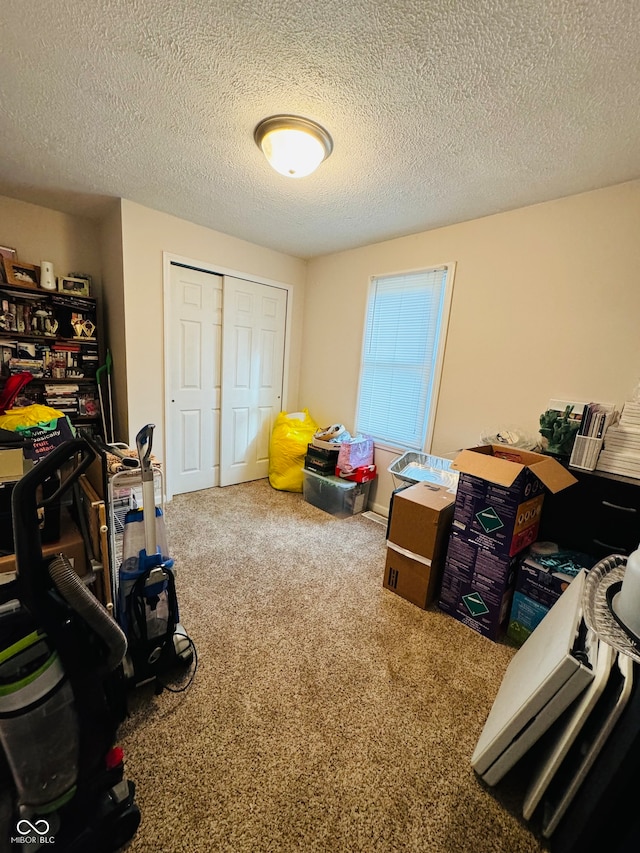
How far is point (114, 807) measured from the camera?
93cm

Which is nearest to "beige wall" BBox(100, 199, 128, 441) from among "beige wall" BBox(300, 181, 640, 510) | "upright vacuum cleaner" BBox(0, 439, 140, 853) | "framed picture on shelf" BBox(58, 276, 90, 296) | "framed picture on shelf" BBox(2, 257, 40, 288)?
"framed picture on shelf" BBox(58, 276, 90, 296)

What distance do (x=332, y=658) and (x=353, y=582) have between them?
614 millimetres

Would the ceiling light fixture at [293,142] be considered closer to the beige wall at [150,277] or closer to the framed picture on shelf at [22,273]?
the beige wall at [150,277]

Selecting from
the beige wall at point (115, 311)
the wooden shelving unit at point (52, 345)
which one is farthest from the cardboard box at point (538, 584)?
the wooden shelving unit at point (52, 345)

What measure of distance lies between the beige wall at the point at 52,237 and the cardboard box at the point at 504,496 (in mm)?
3656

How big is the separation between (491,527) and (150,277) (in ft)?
10.3

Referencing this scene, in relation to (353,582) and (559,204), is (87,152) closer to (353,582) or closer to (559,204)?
(559,204)

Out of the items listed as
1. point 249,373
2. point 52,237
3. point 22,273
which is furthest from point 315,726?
point 52,237

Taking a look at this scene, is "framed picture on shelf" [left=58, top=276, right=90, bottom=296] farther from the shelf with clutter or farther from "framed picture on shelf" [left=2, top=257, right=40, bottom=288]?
"framed picture on shelf" [left=2, top=257, right=40, bottom=288]

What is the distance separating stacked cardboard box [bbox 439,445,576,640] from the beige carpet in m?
0.16

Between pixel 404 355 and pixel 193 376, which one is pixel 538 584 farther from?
pixel 193 376

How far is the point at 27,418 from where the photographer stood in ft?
5.65

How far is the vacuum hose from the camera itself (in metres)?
0.84

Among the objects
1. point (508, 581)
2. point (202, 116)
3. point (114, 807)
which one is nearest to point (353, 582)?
point (508, 581)
